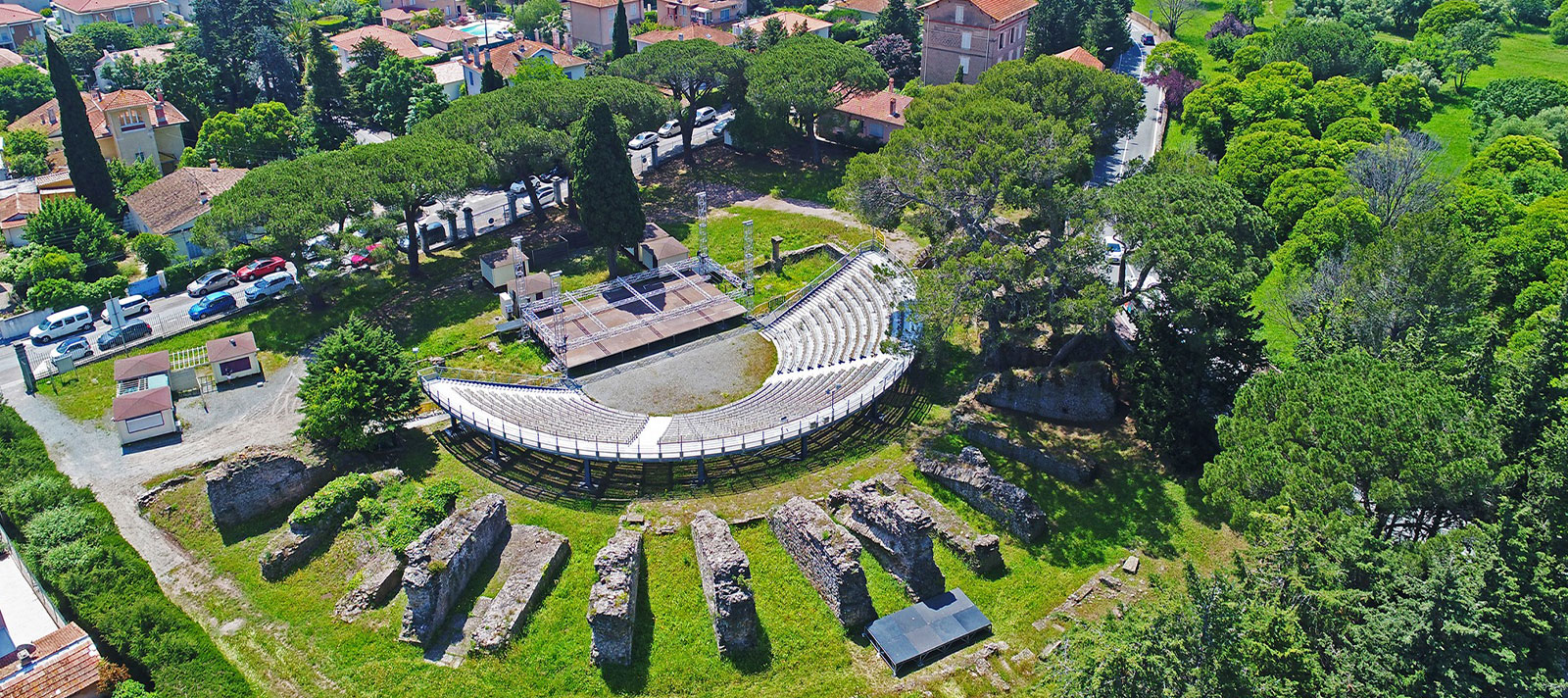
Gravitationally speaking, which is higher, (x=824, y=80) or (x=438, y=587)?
(x=824, y=80)

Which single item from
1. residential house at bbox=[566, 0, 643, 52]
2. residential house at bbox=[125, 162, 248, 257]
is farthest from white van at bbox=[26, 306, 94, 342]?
residential house at bbox=[566, 0, 643, 52]

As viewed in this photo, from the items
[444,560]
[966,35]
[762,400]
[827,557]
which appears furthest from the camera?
[966,35]

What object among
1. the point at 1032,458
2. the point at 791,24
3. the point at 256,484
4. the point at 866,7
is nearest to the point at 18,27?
the point at 791,24

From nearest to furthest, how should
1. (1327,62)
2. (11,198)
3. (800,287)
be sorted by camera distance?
(800,287)
(11,198)
(1327,62)

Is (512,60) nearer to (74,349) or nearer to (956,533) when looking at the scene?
(74,349)

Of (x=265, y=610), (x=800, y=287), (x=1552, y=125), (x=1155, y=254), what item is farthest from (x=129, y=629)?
(x=1552, y=125)

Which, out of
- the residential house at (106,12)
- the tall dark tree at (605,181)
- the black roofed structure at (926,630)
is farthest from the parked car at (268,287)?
the residential house at (106,12)

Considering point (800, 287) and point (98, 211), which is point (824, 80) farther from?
point (98, 211)
